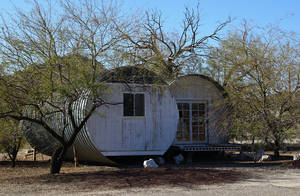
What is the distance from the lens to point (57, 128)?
15.2 meters

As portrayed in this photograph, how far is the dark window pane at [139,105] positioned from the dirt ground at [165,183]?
2905mm

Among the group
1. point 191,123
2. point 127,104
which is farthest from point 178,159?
point 127,104

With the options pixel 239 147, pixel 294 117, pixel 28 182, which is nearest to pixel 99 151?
pixel 28 182

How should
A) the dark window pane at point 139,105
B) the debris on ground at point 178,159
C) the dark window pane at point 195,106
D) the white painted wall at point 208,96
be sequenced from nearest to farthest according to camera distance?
the dark window pane at point 139,105, the debris on ground at point 178,159, the white painted wall at point 208,96, the dark window pane at point 195,106

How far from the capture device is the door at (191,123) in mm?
18016

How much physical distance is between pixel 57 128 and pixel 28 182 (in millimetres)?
4237

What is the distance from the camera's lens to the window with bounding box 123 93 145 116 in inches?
588

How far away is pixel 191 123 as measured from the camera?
59.3 ft

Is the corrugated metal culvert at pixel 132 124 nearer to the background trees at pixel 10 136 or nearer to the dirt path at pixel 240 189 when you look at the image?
the background trees at pixel 10 136

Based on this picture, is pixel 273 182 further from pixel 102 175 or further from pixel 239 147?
pixel 239 147

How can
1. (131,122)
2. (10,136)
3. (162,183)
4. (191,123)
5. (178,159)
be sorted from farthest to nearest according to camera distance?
(191,123), (178,159), (131,122), (10,136), (162,183)

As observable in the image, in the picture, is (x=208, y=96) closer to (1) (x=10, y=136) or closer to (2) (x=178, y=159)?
(2) (x=178, y=159)

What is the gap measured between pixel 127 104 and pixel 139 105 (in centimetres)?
46

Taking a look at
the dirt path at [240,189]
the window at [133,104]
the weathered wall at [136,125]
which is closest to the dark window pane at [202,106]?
the weathered wall at [136,125]
